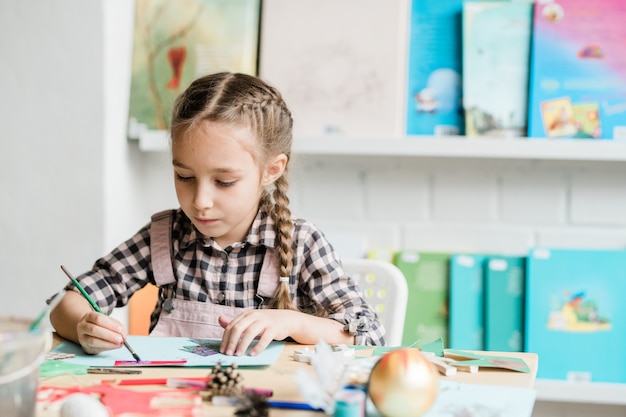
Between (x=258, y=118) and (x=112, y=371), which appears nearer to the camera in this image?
(x=112, y=371)

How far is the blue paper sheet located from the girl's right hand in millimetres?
12

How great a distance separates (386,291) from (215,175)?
1.36ft

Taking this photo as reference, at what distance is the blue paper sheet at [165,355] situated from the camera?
99 centimetres

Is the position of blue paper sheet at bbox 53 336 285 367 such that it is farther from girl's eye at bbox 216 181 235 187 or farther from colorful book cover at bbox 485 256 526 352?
colorful book cover at bbox 485 256 526 352

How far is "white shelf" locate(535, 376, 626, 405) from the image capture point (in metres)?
1.90

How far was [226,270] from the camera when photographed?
1.36 metres

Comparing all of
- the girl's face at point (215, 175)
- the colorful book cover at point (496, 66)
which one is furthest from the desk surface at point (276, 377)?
the colorful book cover at point (496, 66)

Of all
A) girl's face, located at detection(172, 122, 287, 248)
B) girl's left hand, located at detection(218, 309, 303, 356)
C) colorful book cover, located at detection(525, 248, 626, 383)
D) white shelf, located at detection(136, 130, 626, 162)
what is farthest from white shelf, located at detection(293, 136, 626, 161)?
girl's left hand, located at detection(218, 309, 303, 356)

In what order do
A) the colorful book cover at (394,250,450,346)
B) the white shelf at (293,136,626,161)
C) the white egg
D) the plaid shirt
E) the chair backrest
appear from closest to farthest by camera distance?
the white egg, the plaid shirt, the chair backrest, the white shelf at (293,136,626,161), the colorful book cover at (394,250,450,346)


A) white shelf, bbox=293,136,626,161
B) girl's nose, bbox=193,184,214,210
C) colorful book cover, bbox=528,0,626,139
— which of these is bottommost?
girl's nose, bbox=193,184,214,210

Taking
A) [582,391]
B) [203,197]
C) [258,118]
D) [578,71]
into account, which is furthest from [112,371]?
[578,71]

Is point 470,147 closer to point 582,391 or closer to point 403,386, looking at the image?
point 582,391

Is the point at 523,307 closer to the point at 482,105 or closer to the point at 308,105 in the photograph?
the point at 482,105

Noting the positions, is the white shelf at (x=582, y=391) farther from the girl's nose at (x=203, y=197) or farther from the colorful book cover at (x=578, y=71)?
the girl's nose at (x=203, y=197)
